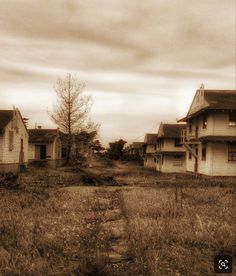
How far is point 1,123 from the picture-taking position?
30250 millimetres

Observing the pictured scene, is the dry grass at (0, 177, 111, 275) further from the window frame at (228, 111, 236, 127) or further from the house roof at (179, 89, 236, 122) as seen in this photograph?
the window frame at (228, 111, 236, 127)

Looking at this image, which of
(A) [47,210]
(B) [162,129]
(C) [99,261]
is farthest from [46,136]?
(C) [99,261]

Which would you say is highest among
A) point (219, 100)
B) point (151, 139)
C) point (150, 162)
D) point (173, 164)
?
point (219, 100)

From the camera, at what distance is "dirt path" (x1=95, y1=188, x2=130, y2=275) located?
6472 mm

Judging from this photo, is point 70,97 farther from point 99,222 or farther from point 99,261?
point 99,261

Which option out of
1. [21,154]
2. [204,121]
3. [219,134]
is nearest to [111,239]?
[219,134]

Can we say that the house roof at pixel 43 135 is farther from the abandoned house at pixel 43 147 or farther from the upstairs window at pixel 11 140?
the upstairs window at pixel 11 140

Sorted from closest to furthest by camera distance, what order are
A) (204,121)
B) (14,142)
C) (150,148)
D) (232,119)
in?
1. (232,119)
2. (204,121)
3. (14,142)
4. (150,148)

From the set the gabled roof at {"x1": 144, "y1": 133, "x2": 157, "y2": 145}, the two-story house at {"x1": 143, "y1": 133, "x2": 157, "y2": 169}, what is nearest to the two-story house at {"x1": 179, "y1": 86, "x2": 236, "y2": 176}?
the gabled roof at {"x1": 144, "y1": 133, "x2": 157, "y2": 145}

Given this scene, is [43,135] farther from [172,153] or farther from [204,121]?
[204,121]

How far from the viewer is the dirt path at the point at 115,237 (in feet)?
21.2

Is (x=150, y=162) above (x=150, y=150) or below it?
below

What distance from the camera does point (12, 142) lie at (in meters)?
32.6

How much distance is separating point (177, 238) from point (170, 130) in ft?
135
